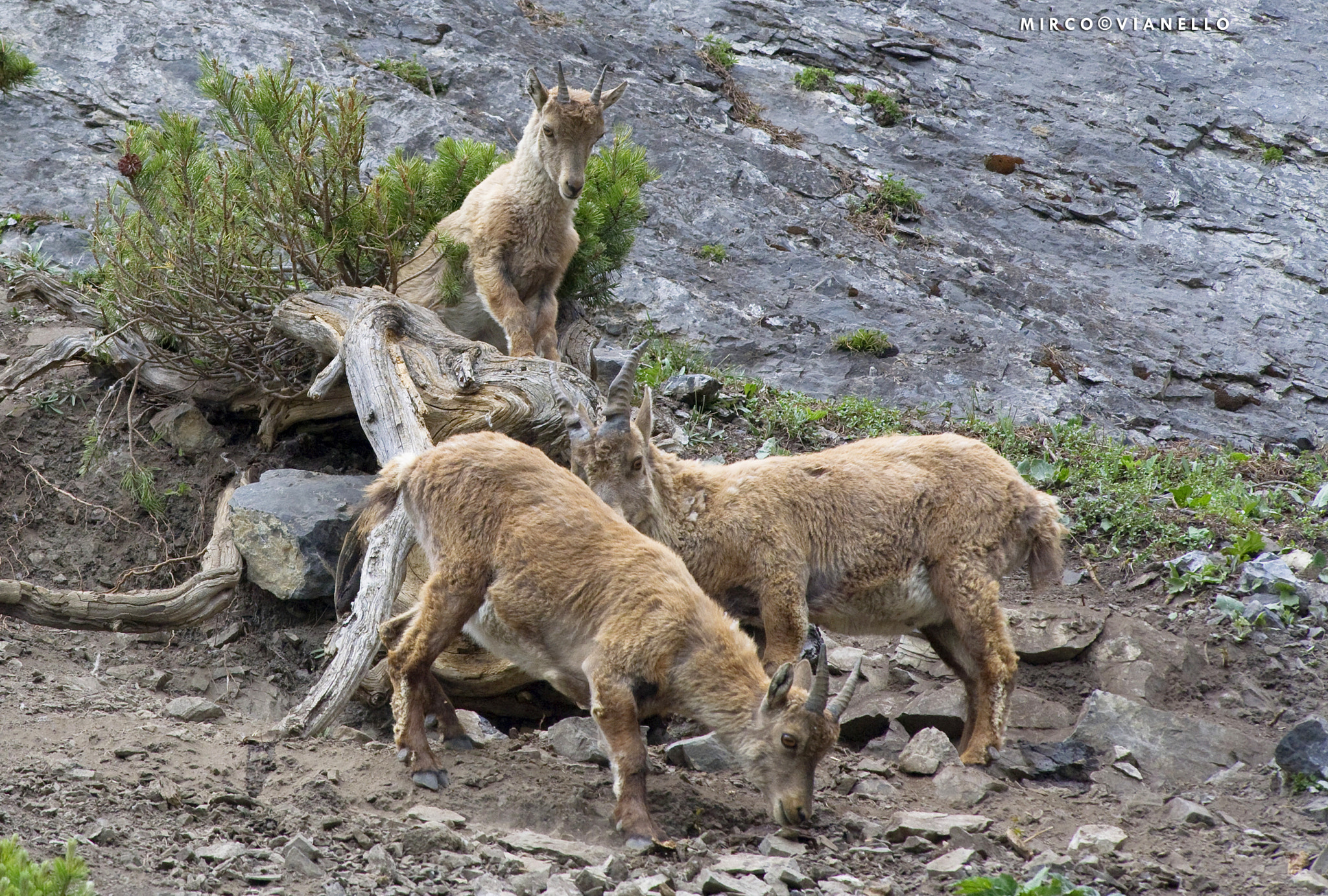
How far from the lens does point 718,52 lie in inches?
642

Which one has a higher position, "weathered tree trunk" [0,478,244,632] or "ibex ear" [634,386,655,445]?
"ibex ear" [634,386,655,445]

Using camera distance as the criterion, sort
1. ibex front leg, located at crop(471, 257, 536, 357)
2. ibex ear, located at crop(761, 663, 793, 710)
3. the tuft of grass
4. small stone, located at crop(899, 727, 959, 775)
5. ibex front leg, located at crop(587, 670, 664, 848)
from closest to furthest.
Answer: ibex front leg, located at crop(587, 670, 664, 848)
ibex ear, located at crop(761, 663, 793, 710)
small stone, located at crop(899, 727, 959, 775)
ibex front leg, located at crop(471, 257, 536, 357)
the tuft of grass

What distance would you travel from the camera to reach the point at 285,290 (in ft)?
25.8

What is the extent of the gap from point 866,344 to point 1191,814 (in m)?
7.59

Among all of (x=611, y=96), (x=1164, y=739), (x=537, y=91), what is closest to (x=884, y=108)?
(x=611, y=96)

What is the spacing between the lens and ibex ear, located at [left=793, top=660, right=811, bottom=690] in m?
5.26

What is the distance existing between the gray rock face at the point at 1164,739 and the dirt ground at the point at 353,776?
228mm

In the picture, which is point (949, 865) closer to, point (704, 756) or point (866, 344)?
point (704, 756)

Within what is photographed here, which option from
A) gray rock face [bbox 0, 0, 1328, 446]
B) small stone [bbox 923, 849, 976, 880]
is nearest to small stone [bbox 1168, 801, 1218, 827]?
small stone [bbox 923, 849, 976, 880]

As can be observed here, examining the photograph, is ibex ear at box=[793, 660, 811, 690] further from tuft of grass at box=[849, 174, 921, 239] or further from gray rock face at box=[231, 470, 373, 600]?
tuft of grass at box=[849, 174, 921, 239]

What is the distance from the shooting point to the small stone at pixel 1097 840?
461cm

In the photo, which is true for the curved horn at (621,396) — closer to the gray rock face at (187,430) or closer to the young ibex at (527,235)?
the young ibex at (527,235)

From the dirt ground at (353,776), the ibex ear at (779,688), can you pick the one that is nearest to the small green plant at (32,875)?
the dirt ground at (353,776)

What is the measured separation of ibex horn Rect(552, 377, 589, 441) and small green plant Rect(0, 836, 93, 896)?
13.1ft
